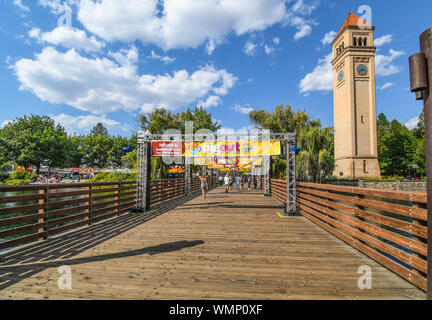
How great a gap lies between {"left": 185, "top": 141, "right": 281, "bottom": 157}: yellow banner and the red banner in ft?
1.74

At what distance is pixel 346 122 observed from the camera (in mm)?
44938

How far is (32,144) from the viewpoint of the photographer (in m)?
42.8

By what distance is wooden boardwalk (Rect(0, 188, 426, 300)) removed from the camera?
2.88 m

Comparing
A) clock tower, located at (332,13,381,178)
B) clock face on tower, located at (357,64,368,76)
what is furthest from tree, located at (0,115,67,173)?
clock face on tower, located at (357,64,368,76)

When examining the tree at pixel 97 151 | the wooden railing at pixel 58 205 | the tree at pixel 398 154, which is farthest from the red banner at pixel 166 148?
the tree at pixel 398 154

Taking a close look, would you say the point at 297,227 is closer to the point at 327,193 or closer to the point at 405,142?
the point at 327,193

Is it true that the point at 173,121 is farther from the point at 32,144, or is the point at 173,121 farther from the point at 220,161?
the point at 32,144

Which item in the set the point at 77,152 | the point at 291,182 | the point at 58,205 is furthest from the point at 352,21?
the point at 77,152

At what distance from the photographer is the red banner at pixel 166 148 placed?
10172mm

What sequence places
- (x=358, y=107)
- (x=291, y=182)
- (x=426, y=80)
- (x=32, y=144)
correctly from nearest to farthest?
(x=426, y=80) < (x=291, y=182) < (x=32, y=144) < (x=358, y=107)

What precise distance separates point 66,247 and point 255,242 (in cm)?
415

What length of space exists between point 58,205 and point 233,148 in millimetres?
7753

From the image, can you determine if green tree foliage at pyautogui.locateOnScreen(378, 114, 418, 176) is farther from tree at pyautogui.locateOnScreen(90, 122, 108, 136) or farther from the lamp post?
tree at pyautogui.locateOnScreen(90, 122, 108, 136)
